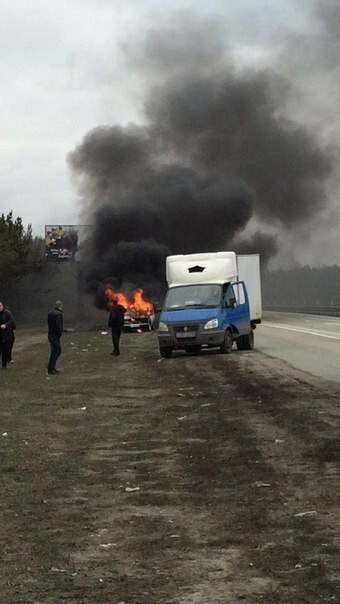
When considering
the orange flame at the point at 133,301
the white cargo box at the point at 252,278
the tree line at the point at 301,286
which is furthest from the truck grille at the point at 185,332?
the tree line at the point at 301,286

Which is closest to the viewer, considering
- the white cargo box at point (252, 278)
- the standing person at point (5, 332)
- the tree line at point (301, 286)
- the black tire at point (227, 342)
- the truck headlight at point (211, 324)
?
the standing person at point (5, 332)

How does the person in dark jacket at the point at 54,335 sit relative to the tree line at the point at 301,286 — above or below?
below

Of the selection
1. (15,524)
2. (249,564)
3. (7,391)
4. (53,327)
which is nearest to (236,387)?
(7,391)

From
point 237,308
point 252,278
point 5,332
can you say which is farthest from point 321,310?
point 5,332

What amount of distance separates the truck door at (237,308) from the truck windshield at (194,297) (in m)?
0.32

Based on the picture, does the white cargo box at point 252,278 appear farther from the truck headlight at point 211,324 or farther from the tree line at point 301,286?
the tree line at point 301,286

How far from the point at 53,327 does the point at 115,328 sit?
6496 mm

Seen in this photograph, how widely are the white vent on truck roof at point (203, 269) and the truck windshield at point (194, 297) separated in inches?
44.7

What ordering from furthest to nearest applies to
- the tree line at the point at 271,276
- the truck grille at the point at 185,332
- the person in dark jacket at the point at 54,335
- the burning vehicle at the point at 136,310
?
the tree line at the point at 271,276 < the burning vehicle at the point at 136,310 < the truck grille at the point at 185,332 < the person in dark jacket at the point at 54,335

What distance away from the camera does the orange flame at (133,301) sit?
50.2m

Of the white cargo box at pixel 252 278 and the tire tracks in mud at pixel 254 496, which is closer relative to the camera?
the tire tracks in mud at pixel 254 496

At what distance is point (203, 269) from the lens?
28656 millimetres

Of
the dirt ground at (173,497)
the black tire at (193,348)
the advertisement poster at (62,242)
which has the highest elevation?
the advertisement poster at (62,242)

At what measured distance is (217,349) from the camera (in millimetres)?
28438
